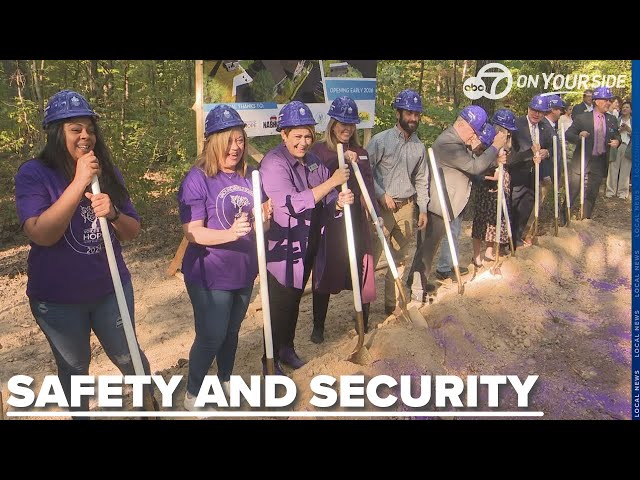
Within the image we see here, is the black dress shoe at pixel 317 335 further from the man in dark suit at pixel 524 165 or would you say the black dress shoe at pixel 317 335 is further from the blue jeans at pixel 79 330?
the man in dark suit at pixel 524 165

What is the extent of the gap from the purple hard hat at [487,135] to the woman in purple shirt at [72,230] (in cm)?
289

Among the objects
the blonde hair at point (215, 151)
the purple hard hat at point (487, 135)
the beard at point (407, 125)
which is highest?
the beard at point (407, 125)

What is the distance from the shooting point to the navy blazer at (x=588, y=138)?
468 cm

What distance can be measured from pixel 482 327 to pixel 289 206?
1.82 metres

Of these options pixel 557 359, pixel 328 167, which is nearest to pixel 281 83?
pixel 328 167

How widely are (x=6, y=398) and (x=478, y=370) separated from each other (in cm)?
286

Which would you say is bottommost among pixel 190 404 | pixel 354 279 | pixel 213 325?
pixel 190 404

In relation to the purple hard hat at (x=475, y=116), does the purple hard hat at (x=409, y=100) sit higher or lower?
higher

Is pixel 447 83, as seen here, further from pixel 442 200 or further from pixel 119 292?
pixel 119 292

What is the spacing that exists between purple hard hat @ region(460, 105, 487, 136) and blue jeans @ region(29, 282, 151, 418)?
111 inches

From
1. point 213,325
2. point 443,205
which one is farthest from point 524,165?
point 213,325

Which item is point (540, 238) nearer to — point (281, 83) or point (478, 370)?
point (478, 370)

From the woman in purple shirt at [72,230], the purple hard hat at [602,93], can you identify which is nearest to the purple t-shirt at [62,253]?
the woman in purple shirt at [72,230]

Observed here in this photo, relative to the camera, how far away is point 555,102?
4312 millimetres
